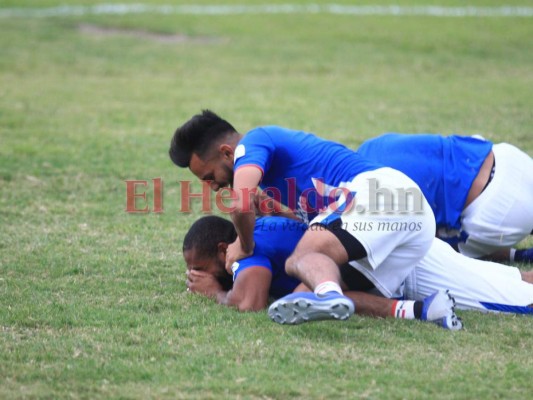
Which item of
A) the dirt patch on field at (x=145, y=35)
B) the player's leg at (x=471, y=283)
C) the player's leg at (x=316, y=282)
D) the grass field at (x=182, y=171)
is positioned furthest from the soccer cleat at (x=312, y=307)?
the dirt patch on field at (x=145, y=35)

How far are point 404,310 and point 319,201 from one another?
3.02 feet

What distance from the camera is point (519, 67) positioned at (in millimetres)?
19578

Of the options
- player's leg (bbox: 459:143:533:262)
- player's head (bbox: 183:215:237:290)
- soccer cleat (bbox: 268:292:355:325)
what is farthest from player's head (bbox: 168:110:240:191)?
player's leg (bbox: 459:143:533:262)

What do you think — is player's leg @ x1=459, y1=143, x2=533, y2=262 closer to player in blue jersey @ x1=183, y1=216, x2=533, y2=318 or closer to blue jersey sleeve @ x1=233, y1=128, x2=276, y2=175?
player in blue jersey @ x1=183, y1=216, x2=533, y2=318

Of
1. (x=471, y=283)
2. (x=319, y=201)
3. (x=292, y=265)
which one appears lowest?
(x=471, y=283)

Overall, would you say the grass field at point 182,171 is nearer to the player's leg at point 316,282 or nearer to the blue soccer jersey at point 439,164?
the player's leg at point 316,282

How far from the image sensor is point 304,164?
6281 mm

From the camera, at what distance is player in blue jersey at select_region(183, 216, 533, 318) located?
611 centimetres

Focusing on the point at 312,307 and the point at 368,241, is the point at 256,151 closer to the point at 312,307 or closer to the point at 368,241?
the point at 368,241

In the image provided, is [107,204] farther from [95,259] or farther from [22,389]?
[22,389]

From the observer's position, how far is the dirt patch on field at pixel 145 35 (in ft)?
76.8

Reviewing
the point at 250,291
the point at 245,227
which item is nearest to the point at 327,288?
the point at 245,227

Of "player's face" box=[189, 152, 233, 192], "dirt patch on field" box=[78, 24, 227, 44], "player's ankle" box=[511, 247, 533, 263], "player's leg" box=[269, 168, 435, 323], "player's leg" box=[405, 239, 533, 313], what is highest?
"dirt patch on field" box=[78, 24, 227, 44]

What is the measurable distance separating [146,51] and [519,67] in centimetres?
842
